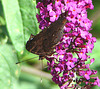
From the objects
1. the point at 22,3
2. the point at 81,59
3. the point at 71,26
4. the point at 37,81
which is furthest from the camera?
the point at 37,81

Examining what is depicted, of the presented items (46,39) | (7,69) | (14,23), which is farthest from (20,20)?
(7,69)

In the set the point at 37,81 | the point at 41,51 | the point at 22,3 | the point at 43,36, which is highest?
the point at 22,3

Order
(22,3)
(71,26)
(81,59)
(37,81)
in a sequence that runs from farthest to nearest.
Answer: (37,81) → (81,59) → (71,26) → (22,3)

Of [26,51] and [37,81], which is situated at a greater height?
[26,51]

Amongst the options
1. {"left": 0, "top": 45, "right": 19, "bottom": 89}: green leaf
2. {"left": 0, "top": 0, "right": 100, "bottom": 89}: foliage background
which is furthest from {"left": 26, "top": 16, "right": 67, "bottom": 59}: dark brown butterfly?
{"left": 0, "top": 45, "right": 19, "bottom": 89}: green leaf

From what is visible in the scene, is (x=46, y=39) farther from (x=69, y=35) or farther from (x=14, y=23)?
(x=14, y=23)

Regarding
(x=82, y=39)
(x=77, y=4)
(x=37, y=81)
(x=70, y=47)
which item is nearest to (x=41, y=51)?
(x=70, y=47)

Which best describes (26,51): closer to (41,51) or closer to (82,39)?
(41,51)
